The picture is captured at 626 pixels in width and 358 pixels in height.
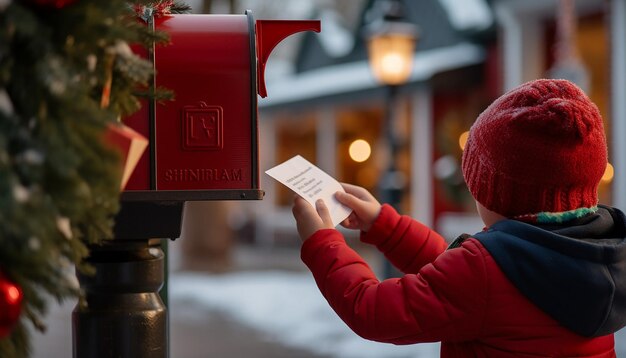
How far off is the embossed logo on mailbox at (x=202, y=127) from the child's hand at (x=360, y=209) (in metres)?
0.48

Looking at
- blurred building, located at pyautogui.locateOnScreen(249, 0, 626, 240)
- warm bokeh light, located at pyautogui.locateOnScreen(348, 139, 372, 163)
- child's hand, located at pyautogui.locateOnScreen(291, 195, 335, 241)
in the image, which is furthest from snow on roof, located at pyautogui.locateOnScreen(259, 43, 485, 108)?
child's hand, located at pyautogui.locateOnScreen(291, 195, 335, 241)

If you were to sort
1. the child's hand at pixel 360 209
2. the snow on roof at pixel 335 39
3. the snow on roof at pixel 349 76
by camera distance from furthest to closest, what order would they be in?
1. the snow on roof at pixel 335 39
2. the snow on roof at pixel 349 76
3. the child's hand at pixel 360 209

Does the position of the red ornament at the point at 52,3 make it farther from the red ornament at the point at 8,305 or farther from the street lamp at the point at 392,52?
the street lamp at the point at 392,52

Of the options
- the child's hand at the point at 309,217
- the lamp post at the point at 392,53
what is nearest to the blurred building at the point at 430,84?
the lamp post at the point at 392,53

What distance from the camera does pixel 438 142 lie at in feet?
43.8

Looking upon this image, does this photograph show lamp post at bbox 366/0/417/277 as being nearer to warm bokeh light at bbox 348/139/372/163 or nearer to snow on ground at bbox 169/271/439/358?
snow on ground at bbox 169/271/439/358

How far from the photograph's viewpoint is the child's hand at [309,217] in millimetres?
1699

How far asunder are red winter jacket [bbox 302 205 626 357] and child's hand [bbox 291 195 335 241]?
0.08 meters

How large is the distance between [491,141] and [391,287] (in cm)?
38

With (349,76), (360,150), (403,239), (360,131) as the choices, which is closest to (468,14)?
(349,76)

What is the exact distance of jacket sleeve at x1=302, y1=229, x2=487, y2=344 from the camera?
1545mm

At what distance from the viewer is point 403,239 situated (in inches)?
79.7

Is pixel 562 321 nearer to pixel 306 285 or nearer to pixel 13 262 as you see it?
pixel 13 262

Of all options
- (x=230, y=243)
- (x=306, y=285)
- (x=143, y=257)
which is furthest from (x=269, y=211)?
(x=143, y=257)
